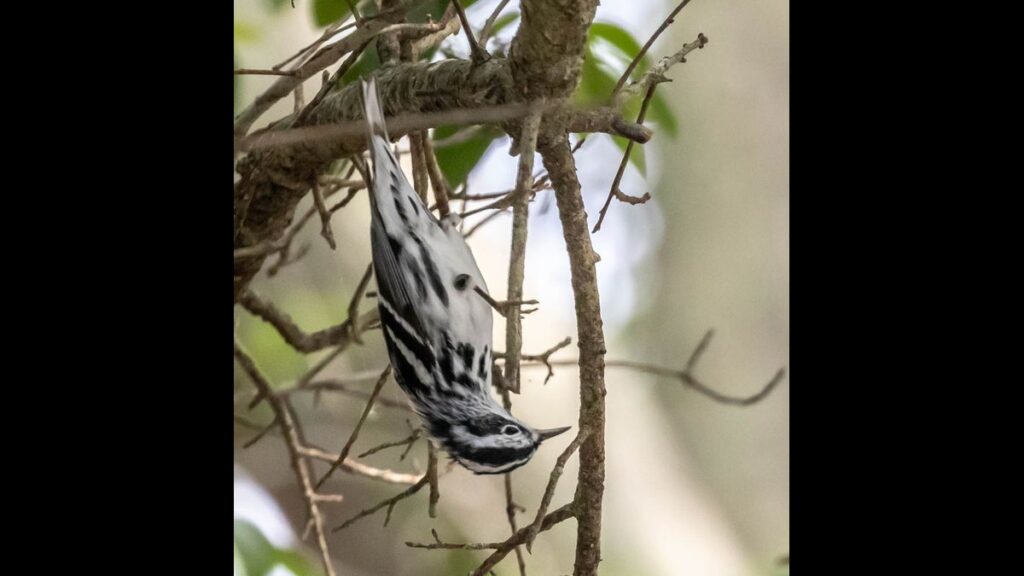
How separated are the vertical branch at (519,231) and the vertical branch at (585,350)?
34 mm

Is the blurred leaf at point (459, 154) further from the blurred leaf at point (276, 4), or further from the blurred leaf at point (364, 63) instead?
the blurred leaf at point (276, 4)

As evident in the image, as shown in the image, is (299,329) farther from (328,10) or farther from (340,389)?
(328,10)

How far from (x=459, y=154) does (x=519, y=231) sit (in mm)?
222

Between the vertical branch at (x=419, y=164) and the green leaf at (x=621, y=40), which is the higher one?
the green leaf at (x=621, y=40)

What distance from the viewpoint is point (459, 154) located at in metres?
0.86

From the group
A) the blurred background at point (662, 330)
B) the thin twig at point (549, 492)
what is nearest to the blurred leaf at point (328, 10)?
the blurred background at point (662, 330)

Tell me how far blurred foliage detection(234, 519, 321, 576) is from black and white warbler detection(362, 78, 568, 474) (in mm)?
237

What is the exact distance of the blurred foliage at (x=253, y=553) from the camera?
0.82 metres

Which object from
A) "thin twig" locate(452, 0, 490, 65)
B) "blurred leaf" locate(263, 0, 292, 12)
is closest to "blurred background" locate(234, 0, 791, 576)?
"blurred leaf" locate(263, 0, 292, 12)
